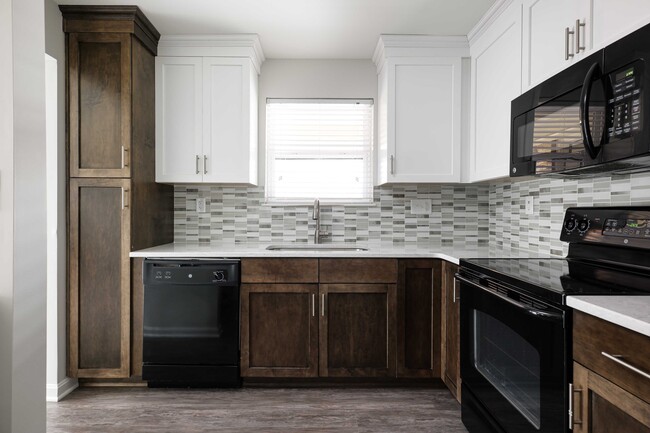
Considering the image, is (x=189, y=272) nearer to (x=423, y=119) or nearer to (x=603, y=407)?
(x=423, y=119)

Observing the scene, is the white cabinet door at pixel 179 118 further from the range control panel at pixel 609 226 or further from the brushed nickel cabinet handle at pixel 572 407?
the brushed nickel cabinet handle at pixel 572 407

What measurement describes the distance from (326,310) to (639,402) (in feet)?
6.03

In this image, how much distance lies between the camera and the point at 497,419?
5.44ft

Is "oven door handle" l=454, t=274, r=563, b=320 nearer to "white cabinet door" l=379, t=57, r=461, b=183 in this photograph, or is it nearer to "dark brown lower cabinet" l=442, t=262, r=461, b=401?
"dark brown lower cabinet" l=442, t=262, r=461, b=401

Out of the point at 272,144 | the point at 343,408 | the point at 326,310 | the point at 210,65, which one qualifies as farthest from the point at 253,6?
the point at 343,408

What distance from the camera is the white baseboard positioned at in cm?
248

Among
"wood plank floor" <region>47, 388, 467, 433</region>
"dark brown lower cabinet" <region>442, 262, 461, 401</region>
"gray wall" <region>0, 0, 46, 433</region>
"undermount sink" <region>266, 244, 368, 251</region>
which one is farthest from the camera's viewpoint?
"undermount sink" <region>266, 244, 368, 251</region>

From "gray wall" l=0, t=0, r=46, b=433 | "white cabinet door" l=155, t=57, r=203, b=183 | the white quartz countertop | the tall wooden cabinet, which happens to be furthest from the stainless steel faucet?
the white quartz countertop

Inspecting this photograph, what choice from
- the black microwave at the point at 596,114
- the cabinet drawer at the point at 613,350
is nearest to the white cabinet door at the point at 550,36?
the black microwave at the point at 596,114

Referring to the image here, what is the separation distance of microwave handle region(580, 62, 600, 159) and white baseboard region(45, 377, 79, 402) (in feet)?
9.72

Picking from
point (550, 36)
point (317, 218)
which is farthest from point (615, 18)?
point (317, 218)

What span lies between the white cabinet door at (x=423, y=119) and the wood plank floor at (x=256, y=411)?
56.5 inches

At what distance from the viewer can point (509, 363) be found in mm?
1566

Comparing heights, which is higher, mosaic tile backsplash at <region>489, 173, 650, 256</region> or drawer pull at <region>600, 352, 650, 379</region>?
mosaic tile backsplash at <region>489, 173, 650, 256</region>
